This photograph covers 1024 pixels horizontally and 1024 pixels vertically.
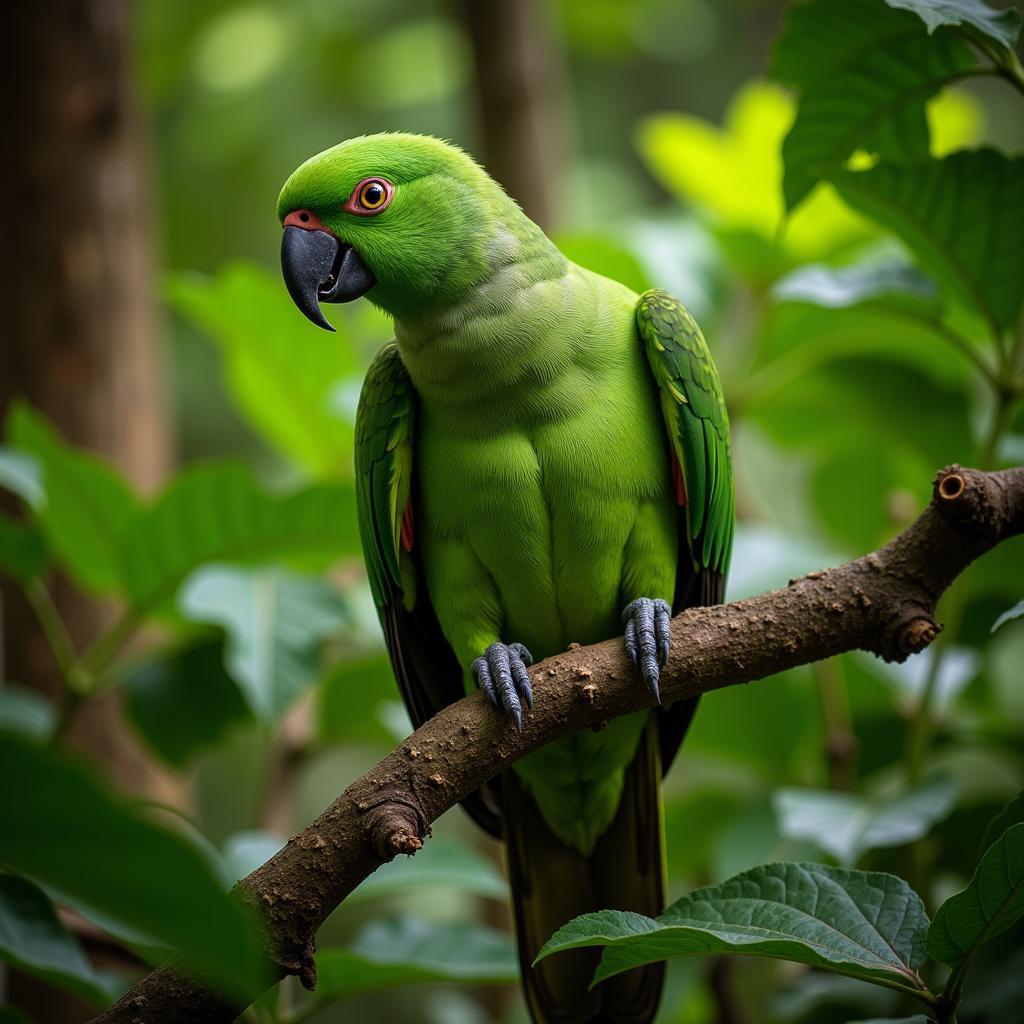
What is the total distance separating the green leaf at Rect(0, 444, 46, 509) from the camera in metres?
2.41

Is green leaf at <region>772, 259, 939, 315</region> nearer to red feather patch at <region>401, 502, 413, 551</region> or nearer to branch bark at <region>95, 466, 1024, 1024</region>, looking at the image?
branch bark at <region>95, 466, 1024, 1024</region>

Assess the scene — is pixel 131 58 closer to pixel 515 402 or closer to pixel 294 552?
pixel 294 552

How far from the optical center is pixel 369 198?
1.89 m

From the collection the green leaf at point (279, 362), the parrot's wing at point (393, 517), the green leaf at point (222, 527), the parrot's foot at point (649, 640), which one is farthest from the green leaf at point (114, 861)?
the green leaf at point (279, 362)

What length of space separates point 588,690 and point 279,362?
173 centimetres

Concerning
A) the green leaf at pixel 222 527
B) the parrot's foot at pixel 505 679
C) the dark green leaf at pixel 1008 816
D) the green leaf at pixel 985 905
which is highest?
the green leaf at pixel 222 527

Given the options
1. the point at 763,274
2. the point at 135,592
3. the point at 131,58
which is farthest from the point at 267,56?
the point at 135,592

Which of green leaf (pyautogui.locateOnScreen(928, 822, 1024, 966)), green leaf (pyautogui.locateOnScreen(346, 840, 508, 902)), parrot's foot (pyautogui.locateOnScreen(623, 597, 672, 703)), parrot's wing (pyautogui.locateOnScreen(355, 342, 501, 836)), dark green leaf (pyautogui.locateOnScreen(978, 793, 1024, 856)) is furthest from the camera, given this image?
green leaf (pyautogui.locateOnScreen(346, 840, 508, 902))

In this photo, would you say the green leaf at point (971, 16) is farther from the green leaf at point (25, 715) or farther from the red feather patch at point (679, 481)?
the green leaf at point (25, 715)

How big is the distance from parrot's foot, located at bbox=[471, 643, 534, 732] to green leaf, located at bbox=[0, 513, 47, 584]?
118cm

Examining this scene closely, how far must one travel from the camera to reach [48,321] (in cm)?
312

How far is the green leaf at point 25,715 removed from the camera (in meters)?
2.53

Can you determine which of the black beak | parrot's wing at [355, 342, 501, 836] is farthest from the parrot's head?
parrot's wing at [355, 342, 501, 836]

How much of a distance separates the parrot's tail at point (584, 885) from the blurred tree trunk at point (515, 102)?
215 cm
